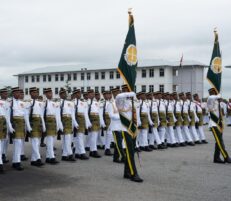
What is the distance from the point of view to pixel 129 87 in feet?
27.4

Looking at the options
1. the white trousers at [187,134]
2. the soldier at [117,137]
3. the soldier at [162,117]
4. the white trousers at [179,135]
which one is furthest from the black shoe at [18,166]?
the white trousers at [187,134]

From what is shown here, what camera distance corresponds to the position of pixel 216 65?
36.0 feet

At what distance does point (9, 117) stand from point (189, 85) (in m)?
61.0

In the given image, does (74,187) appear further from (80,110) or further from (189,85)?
(189,85)

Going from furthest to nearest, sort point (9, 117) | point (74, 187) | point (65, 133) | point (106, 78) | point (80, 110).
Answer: point (106, 78)
point (80, 110)
point (65, 133)
point (9, 117)
point (74, 187)

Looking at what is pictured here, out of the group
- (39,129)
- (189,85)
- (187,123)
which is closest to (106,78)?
(189,85)

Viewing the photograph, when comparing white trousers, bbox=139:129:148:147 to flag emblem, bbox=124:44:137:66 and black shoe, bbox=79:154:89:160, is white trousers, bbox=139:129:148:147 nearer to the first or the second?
black shoe, bbox=79:154:89:160

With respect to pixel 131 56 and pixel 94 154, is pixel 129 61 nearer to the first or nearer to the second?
pixel 131 56

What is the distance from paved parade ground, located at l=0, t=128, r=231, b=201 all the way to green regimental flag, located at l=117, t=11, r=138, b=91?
201cm

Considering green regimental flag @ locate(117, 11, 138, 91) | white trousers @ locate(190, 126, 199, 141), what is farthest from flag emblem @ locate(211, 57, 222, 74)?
white trousers @ locate(190, 126, 199, 141)

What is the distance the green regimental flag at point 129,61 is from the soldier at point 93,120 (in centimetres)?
372

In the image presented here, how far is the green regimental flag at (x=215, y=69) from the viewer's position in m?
10.8

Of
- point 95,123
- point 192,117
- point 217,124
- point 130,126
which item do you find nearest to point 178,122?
point 192,117

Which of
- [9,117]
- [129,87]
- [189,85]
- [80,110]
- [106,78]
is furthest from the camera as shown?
[106,78]
